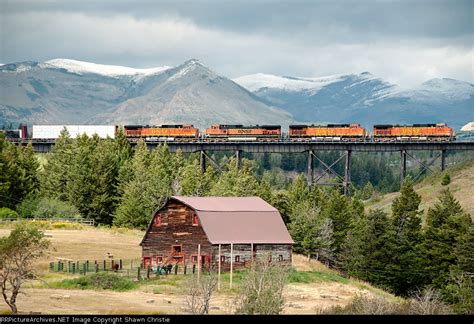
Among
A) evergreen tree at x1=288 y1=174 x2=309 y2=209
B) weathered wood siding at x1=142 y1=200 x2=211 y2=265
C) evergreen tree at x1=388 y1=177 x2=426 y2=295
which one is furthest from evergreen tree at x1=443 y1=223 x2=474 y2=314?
evergreen tree at x1=288 y1=174 x2=309 y2=209

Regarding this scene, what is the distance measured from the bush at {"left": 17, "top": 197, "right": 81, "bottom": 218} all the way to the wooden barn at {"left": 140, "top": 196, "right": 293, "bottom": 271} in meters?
32.4

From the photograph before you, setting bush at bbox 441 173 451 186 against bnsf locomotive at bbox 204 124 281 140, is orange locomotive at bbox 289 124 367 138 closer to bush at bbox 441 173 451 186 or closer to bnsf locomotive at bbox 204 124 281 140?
bnsf locomotive at bbox 204 124 281 140

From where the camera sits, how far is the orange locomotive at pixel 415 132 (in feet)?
549

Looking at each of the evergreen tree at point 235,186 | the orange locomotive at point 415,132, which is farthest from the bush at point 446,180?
the evergreen tree at point 235,186

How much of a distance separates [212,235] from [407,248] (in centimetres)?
2372

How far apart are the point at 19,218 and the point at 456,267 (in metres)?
48.5

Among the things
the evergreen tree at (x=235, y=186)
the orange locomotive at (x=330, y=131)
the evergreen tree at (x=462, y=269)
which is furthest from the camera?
the orange locomotive at (x=330, y=131)

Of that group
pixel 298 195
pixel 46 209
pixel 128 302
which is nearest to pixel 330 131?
pixel 298 195

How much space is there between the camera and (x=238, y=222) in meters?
83.6

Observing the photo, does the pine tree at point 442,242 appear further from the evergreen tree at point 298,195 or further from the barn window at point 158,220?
the barn window at point 158,220

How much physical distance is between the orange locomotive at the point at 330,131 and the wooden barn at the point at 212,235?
85.5 metres

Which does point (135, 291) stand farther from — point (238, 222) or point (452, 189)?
point (452, 189)
